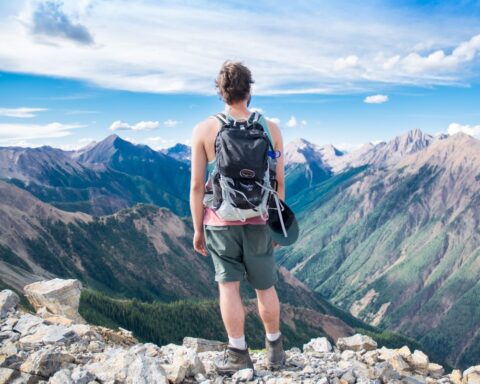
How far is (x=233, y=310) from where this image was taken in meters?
10.2

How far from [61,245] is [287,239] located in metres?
189

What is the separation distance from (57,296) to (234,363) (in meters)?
13.7

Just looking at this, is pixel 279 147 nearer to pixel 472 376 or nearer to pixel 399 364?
pixel 399 364

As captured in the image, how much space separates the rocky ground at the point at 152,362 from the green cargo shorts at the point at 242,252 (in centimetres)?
207

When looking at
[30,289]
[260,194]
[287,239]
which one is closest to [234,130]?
[260,194]

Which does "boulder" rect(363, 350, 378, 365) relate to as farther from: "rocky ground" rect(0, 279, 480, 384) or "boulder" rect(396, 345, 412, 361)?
"boulder" rect(396, 345, 412, 361)

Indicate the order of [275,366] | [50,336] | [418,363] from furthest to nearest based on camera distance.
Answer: [418,363] → [50,336] → [275,366]

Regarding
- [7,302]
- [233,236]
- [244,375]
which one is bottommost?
[244,375]

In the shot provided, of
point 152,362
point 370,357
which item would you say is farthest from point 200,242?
point 370,357

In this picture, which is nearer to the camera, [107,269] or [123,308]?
[123,308]

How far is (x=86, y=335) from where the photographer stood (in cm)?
1388

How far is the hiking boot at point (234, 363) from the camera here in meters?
10.3

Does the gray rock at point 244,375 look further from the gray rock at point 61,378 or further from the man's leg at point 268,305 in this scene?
the gray rock at point 61,378

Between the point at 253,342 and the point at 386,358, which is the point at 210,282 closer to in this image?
the point at 253,342
